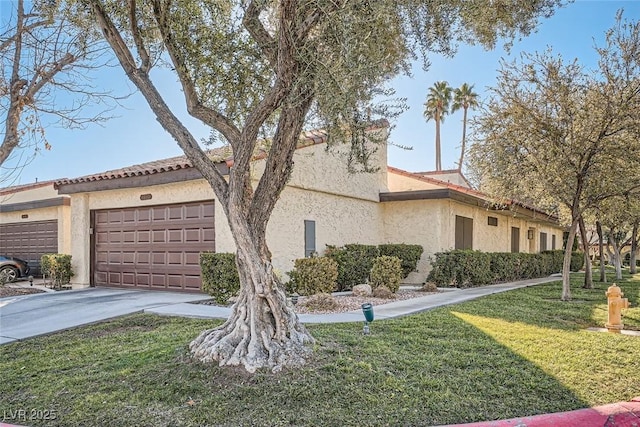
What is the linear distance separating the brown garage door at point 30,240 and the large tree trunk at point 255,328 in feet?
47.2

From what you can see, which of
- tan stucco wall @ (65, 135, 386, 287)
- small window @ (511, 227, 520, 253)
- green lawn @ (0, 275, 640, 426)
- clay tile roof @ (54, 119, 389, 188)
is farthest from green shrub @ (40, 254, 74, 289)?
small window @ (511, 227, 520, 253)

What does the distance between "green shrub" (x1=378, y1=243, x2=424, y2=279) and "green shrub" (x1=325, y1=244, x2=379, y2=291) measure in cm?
96

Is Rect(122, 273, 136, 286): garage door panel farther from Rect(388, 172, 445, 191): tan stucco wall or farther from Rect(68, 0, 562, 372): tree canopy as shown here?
Rect(388, 172, 445, 191): tan stucco wall

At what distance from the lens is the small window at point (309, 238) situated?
1359 cm

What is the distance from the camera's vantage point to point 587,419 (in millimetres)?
4277

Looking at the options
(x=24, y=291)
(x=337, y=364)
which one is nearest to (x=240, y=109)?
(x=337, y=364)

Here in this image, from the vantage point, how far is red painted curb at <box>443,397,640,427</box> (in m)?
4.11

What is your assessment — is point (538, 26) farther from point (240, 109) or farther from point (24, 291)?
point (24, 291)

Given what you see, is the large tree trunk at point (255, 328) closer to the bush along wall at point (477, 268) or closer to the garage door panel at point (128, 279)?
the garage door panel at point (128, 279)

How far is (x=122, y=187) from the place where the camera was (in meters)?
13.3

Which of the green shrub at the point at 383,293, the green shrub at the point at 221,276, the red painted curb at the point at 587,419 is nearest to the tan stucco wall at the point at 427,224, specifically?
the green shrub at the point at 383,293

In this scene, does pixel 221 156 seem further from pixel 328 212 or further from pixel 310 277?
pixel 328 212

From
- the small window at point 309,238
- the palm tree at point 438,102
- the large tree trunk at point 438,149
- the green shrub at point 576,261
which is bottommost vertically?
the green shrub at point 576,261

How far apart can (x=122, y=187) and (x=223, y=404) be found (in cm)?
1031
